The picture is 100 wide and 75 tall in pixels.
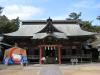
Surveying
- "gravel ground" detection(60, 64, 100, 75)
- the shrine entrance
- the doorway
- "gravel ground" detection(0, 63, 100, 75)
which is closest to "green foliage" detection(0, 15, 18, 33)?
the doorway

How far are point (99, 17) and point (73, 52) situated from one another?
49506 mm

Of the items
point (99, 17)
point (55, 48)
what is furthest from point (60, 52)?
point (99, 17)

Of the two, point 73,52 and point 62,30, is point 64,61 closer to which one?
point 73,52

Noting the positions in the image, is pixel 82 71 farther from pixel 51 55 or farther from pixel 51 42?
pixel 51 55

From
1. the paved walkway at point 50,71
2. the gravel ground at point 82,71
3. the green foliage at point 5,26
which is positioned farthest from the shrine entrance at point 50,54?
the green foliage at point 5,26

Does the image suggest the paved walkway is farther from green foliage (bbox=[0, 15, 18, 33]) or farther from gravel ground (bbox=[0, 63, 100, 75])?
green foliage (bbox=[0, 15, 18, 33])

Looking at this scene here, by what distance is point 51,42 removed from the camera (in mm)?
43562

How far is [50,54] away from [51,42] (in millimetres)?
3645

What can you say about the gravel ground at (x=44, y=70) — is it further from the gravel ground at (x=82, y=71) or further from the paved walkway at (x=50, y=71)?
the paved walkway at (x=50, y=71)

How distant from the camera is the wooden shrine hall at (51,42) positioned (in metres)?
43.5

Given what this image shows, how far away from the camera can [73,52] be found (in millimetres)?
46719

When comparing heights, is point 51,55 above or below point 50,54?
below

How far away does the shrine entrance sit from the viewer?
4328cm

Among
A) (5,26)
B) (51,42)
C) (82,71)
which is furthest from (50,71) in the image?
(5,26)
